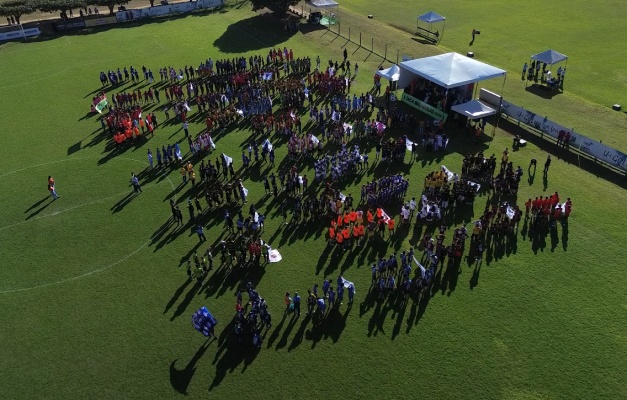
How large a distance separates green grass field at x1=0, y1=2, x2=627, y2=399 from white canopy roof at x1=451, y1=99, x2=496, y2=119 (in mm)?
1838

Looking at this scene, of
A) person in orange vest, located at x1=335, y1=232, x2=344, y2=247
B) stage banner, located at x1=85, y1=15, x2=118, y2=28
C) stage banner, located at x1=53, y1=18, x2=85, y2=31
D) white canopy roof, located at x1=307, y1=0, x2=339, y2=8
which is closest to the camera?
person in orange vest, located at x1=335, y1=232, x2=344, y2=247

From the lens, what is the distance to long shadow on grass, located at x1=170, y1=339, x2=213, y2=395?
50.2 ft

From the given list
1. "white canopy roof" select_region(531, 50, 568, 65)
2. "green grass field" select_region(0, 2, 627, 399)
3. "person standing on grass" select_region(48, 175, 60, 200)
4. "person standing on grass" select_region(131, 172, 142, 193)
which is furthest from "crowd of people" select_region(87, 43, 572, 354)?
"white canopy roof" select_region(531, 50, 568, 65)

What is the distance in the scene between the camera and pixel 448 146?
92.4ft

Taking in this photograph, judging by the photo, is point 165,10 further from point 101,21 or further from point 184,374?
point 184,374

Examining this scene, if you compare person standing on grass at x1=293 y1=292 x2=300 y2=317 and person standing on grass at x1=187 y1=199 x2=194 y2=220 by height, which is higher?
person standing on grass at x1=187 y1=199 x2=194 y2=220

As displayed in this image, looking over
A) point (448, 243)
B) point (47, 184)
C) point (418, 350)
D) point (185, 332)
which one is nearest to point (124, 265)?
point (185, 332)

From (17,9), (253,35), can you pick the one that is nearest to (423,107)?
(253,35)

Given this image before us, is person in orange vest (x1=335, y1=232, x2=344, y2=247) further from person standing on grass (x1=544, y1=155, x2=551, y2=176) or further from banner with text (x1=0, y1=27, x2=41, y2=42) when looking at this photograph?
banner with text (x1=0, y1=27, x2=41, y2=42)

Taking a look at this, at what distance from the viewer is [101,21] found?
50.9 meters

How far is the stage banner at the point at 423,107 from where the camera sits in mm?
30477

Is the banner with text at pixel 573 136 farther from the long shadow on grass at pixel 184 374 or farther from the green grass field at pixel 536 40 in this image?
the long shadow on grass at pixel 184 374

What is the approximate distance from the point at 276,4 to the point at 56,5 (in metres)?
22.6

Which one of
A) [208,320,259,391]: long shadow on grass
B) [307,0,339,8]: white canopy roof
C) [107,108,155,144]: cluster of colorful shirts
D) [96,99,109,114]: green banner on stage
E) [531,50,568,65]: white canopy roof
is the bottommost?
[208,320,259,391]: long shadow on grass
